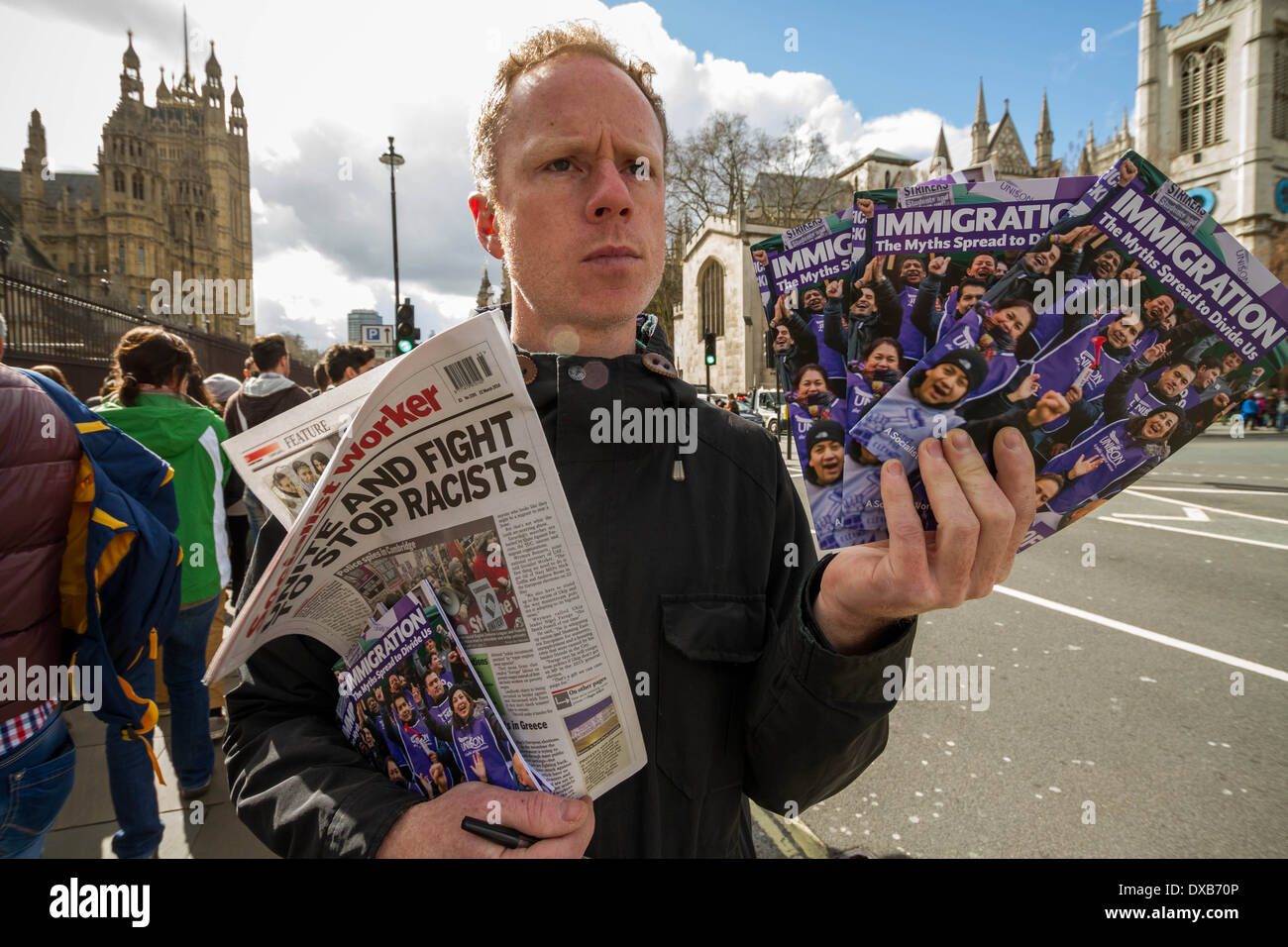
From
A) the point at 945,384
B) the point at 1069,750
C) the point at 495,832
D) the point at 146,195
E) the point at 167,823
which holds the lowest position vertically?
the point at 167,823

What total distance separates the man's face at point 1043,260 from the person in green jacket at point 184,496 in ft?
13.3

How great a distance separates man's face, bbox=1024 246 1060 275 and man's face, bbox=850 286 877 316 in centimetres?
23

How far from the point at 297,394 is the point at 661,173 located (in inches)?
191

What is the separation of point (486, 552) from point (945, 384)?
752mm

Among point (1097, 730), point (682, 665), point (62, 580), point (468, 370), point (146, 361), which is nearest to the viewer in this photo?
point (468, 370)

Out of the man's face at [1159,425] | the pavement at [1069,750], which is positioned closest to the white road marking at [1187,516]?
the pavement at [1069,750]

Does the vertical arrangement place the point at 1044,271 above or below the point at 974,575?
above

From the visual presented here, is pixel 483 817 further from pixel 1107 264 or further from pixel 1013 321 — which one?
pixel 1107 264

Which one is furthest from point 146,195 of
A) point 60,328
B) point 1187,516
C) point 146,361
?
point 1187,516

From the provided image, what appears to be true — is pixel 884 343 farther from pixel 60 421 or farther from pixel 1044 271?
pixel 60 421

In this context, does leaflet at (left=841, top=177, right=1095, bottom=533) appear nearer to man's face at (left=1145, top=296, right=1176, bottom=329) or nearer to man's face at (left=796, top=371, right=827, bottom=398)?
man's face at (left=796, top=371, right=827, bottom=398)

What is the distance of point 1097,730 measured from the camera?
404 centimetres
